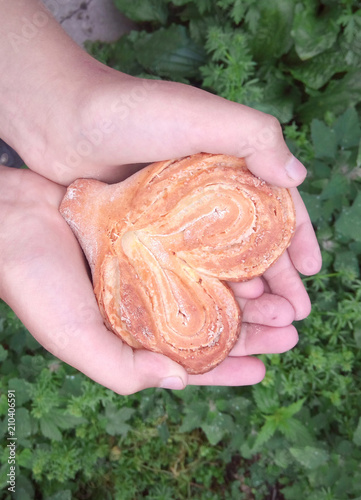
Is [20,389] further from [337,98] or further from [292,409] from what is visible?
[337,98]

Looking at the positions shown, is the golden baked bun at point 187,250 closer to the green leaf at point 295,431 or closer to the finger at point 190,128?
the finger at point 190,128

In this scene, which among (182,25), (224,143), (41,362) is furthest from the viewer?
(182,25)

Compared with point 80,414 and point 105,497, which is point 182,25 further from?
point 105,497

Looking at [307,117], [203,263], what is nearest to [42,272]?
[203,263]

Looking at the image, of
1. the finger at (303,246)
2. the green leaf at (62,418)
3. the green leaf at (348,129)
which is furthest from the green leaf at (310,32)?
the green leaf at (62,418)

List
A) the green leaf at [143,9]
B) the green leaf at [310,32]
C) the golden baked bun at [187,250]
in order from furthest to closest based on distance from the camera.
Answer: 1. the green leaf at [143,9]
2. the green leaf at [310,32]
3. the golden baked bun at [187,250]
